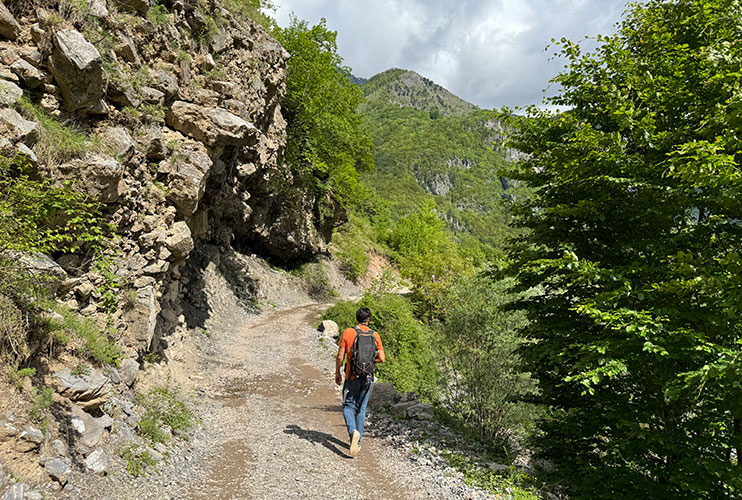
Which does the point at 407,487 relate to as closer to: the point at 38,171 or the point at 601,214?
the point at 601,214

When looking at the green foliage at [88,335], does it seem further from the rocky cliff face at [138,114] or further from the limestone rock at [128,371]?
the rocky cliff face at [138,114]

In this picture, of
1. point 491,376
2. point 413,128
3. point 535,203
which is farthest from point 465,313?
point 413,128

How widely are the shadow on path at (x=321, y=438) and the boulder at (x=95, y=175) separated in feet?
18.9

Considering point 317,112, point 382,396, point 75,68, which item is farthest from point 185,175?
point 317,112

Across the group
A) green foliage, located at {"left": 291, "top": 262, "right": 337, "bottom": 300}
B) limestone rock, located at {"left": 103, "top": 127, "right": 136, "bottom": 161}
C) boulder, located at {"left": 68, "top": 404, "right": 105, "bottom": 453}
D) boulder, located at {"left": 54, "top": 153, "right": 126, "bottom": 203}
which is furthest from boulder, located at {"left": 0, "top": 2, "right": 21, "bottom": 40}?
green foliage, located at {"left": 291, "top": 262, "right": 337, "bottom": 300}

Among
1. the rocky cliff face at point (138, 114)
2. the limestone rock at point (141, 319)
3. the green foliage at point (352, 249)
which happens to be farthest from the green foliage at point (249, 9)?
the green foliage at point (352, 249)

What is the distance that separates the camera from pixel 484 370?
36.8 feet

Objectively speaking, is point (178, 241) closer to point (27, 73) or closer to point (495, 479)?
point (27, 73)

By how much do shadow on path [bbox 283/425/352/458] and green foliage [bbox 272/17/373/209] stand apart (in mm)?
18568

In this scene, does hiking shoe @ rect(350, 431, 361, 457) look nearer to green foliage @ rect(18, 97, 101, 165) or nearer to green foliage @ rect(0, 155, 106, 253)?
green foliage @ rect(0, 155, 106, 253)

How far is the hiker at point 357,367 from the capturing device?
609 cm

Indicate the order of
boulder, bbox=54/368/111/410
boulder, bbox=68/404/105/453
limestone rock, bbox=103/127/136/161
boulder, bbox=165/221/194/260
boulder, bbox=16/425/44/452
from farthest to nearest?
boulder, bbox=165/221/194/260 < limestone rock, bbox=103/127/136/161 < boulder, bbox=54/368/111/410 < boulder, bbox=68/404/105/453 < boulder, bbox=16/425/44/452

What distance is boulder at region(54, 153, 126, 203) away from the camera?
677cm

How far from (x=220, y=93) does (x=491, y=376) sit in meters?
12.2
